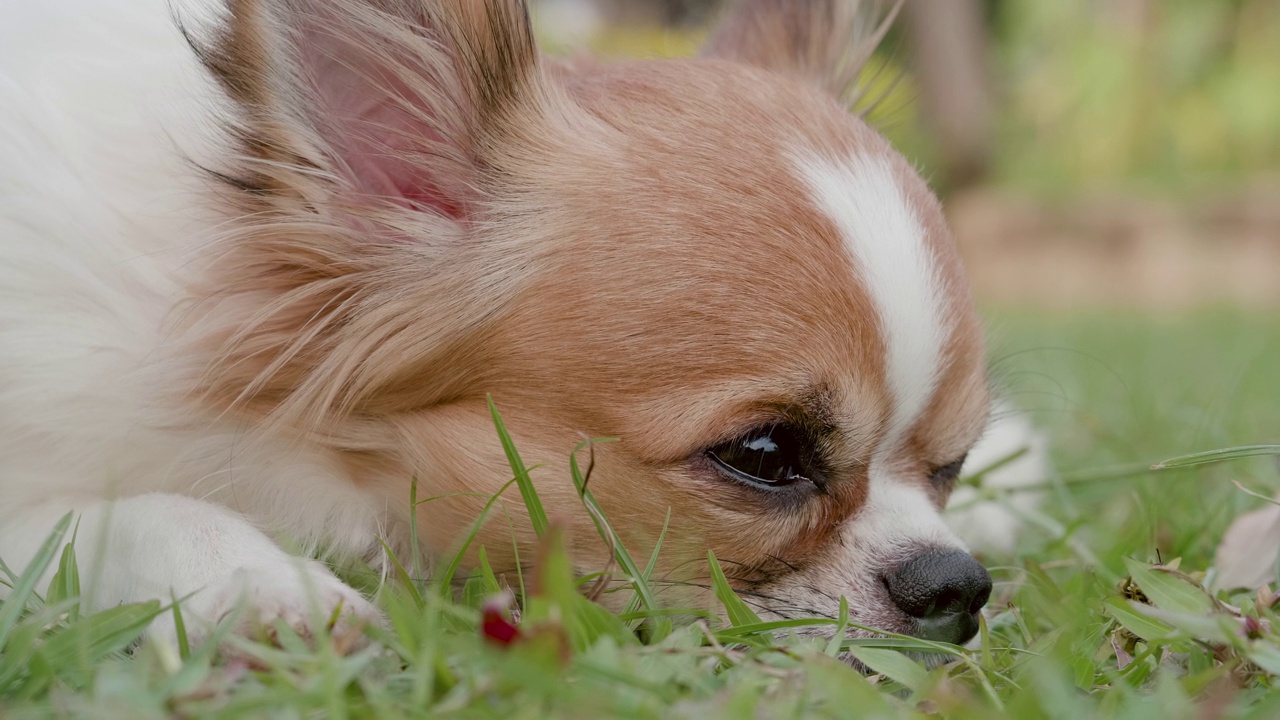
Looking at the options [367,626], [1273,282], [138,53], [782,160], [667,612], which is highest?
[138,53]

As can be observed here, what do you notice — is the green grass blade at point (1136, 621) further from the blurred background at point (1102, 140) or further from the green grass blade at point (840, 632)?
the blurred background at point (1102, 140)

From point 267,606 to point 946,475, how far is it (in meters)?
1.57

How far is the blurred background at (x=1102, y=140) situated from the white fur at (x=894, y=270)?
7659 mm

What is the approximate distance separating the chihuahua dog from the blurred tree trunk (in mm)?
9246

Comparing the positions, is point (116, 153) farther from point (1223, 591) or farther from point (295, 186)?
point (1223, 591)

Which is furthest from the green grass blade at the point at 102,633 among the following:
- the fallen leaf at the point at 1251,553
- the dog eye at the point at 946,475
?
the fallen leaf at the point at 1251,553

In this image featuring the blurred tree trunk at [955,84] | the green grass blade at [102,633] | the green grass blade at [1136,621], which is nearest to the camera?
the green grass blade at [102,633]

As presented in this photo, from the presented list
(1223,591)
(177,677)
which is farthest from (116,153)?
(1223,591)

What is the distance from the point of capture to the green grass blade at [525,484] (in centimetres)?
196

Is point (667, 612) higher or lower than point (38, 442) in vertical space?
lower

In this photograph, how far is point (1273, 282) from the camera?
11.7 meters

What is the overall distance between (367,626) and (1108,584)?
1.56 meters

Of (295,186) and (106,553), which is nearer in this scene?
(106,553)

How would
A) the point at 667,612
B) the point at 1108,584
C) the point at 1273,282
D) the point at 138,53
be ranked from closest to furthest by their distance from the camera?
the point at 667,612
the point at 1108,584
the point at 138,53
the point at 1273,282
